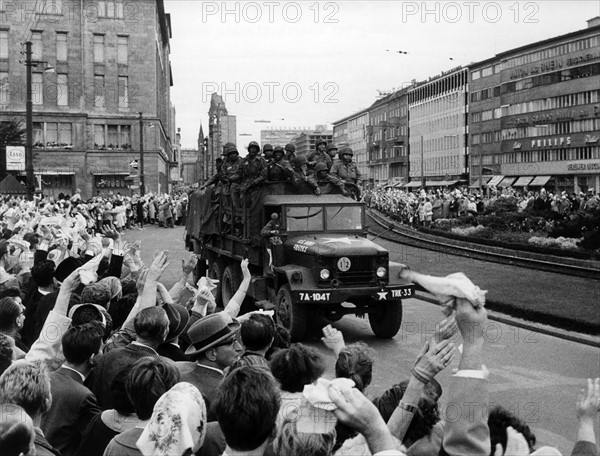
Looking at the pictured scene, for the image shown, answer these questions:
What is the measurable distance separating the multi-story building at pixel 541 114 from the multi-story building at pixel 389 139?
68.8 feet

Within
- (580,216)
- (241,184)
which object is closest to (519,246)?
(580,216)

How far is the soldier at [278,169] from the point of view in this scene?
607 inches

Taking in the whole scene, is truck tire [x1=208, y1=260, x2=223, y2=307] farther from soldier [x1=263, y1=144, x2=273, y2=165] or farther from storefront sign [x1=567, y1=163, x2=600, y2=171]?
storefront sign [x1=567, y1=163, x2=600, y2=171]

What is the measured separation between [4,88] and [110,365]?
72.5 m

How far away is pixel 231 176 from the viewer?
1672 centimetres

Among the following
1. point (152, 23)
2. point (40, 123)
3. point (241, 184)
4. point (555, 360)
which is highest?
point (152, 23)

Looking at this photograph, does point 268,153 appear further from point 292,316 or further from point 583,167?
point 583,167

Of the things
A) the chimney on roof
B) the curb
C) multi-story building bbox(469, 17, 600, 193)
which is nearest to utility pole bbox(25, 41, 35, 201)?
the curb

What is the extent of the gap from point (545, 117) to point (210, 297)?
288ft

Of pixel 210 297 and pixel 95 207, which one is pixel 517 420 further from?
pixel 95 207

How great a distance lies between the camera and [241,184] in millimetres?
16453

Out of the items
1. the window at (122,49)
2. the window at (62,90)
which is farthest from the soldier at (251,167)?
the window at (122,49)

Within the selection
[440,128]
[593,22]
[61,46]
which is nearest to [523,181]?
[593,22]

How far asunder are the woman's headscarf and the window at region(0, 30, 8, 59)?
75.1 meters
